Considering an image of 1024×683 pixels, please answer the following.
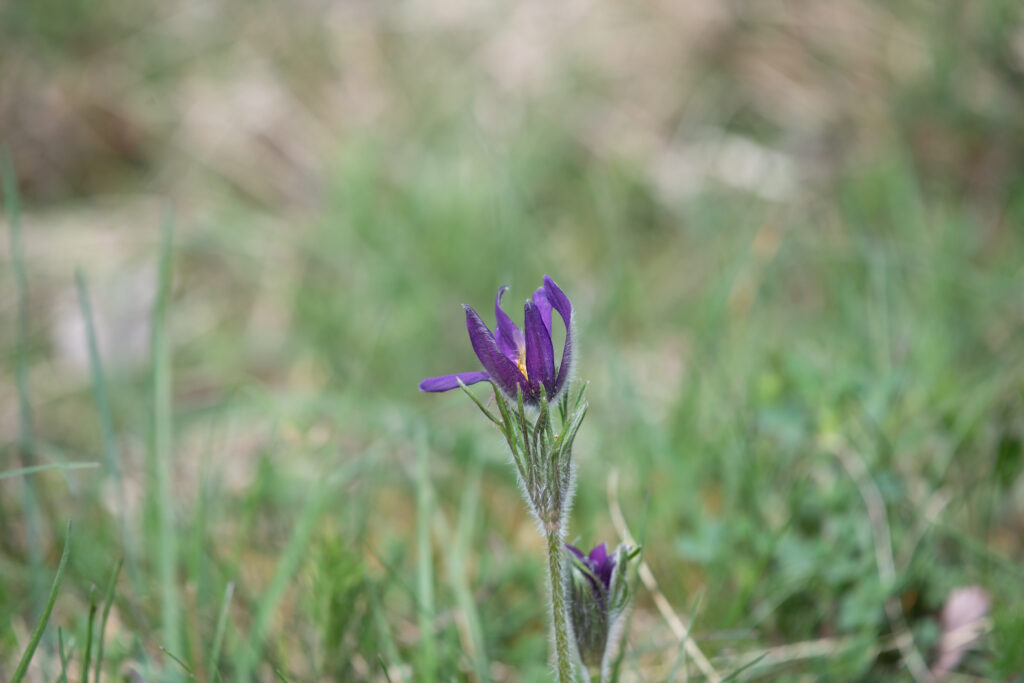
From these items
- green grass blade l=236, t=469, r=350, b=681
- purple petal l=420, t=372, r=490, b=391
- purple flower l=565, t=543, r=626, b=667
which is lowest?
green grass blade l=236, t=469, r=350, b=681

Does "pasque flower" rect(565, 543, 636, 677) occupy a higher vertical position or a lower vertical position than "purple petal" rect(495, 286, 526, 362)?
lower

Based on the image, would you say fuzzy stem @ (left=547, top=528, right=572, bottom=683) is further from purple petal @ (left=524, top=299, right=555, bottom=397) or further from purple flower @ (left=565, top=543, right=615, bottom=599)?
purple petal @ (left=524, top=299, right=555, bottom=397)

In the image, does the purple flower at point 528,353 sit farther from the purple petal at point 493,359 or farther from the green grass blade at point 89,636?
the green grass blade at point 89,636

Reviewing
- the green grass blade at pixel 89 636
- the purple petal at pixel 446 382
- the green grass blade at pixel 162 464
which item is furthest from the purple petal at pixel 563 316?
the green grass blade at pixel 162 464

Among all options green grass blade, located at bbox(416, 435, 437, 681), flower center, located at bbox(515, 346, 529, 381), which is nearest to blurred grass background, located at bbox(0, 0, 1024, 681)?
green grass blade, located at bbox(416, 435, 437, 681)

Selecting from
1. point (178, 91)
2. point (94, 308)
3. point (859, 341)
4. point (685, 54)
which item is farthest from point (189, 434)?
point (685, 54)

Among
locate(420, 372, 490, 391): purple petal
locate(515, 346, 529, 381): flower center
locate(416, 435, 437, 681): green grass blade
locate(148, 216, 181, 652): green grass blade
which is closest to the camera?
locate(420, 372, 490, 391): purple petal
